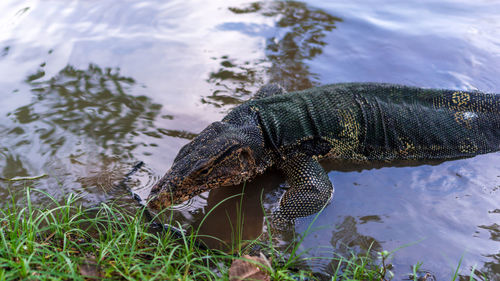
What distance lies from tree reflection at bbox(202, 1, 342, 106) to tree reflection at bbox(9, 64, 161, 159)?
1162mm

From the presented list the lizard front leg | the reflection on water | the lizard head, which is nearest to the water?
the reflection on water

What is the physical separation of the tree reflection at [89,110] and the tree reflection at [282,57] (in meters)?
1.16

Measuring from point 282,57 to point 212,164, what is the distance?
3730mm

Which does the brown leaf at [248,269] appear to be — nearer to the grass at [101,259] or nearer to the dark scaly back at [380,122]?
the grass at [101,259]

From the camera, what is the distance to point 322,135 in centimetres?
495

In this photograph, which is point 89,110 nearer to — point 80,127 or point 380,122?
point 80,127

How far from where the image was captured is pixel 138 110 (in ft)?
19.6

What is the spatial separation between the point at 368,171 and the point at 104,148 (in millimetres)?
3442

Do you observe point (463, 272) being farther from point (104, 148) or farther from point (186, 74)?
point (186, 74)

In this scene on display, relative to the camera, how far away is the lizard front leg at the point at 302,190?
431 cm

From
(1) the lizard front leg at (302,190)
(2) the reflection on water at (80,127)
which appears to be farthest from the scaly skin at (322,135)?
(2) the reflection on water at (80,127)

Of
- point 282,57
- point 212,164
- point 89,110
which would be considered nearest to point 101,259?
point 212,164

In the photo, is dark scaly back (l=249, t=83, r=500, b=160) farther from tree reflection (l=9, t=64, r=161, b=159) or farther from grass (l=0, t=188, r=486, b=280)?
tree reflection (l=9, t=64, r=161, b=159)

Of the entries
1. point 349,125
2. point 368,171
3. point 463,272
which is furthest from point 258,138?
point 463,272
